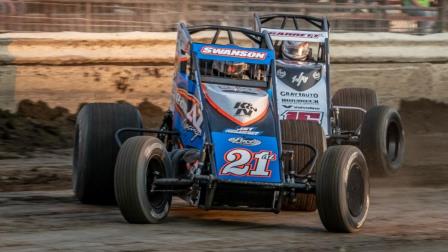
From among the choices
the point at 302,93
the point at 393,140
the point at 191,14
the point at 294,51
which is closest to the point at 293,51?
the point at 294,51

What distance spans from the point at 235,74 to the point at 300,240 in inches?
77.2

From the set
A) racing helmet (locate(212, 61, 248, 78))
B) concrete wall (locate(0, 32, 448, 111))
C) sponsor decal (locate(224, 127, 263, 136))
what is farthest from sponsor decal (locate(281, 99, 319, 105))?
sponsor decal (locate(224, 127, 263, 136))

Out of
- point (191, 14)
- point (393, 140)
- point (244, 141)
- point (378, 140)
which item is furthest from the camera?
point (191, 14)

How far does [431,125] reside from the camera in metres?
17.8

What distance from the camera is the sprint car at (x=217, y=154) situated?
8617 mm

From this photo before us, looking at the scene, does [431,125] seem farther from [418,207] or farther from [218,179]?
[218,179]

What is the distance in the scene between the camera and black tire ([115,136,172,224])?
28.0 ft

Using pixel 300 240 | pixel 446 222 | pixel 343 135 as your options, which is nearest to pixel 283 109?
pixel 343 135

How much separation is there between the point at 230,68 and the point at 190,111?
0.51 metres

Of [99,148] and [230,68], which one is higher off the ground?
[230,68]

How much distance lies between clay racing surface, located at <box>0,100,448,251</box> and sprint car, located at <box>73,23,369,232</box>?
0.20 m

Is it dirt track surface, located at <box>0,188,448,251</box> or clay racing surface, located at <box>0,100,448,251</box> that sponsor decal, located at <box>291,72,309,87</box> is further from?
dirt track surface, located at <box>0,188,448,251</box>

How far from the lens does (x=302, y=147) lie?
31.8ft

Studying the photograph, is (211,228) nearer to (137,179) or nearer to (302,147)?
(137,179)
